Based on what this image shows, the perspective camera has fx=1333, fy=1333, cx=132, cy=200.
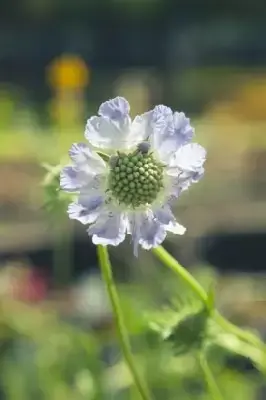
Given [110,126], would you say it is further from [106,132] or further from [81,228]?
[81,228]

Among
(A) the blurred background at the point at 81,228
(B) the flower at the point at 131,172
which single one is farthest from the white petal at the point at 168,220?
(A) the blurred background at the point at 81,228

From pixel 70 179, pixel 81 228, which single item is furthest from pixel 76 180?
pixel 81 228

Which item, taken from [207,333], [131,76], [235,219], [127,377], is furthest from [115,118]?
[131,76]

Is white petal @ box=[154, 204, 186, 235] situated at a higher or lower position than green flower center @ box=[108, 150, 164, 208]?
lower

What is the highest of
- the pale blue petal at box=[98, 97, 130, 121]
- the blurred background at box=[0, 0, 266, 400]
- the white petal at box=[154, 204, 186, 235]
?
the pale blue petal at box=[98, 97, 130, 121]

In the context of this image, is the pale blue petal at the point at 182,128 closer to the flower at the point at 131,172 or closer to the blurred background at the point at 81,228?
the flower at the point at 131,172

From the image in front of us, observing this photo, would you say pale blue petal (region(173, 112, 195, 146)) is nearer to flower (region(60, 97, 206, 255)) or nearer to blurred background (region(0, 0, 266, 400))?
flower (region(60, 97, 206, 255))

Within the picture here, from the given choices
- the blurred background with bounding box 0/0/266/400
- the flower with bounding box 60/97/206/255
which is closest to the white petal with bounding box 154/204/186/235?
the flower with bounding box 60/97/206/255
